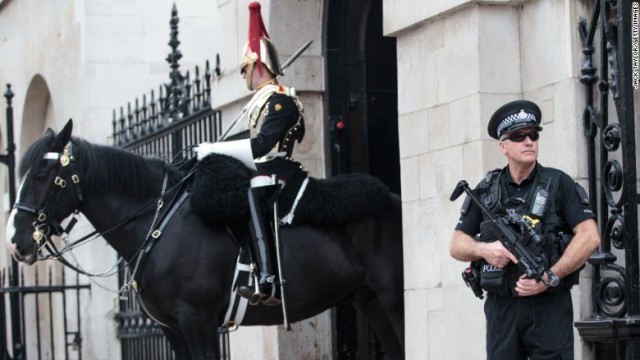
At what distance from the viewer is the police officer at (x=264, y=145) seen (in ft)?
29.5

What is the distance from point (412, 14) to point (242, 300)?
217 centimetres

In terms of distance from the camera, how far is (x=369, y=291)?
984cm

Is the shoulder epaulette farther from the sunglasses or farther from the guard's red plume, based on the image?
the sunglasses

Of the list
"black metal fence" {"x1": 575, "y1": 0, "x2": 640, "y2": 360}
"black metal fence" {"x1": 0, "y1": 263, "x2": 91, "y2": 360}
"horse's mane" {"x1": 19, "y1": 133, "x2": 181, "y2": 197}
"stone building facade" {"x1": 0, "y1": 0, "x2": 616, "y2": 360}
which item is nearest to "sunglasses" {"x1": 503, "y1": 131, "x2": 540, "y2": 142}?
"black metal fence" {"x1": 575, "y1": 0, "x2": 640, "y2": 360}

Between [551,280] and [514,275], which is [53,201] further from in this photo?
[551,280]

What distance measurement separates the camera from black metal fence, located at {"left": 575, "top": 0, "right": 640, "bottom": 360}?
296 inches

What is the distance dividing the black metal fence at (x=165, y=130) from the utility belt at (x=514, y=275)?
603cm

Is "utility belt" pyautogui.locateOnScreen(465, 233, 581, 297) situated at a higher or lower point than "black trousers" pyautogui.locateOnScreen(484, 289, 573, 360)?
higher

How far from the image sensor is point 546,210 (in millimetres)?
6305

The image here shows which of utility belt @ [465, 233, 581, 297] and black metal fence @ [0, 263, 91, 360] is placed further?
black metal fence @ [0, 263, 91, 360]

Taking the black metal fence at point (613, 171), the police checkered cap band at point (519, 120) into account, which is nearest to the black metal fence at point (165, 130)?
the black metal fence at point (613, 171)

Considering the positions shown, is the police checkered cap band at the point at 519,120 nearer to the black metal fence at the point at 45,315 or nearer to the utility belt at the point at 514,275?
the utility belt at the point at 514,275

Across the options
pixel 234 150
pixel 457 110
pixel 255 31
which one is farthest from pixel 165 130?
pixel 457 110

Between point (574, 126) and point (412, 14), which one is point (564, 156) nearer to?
point (574, 126)
